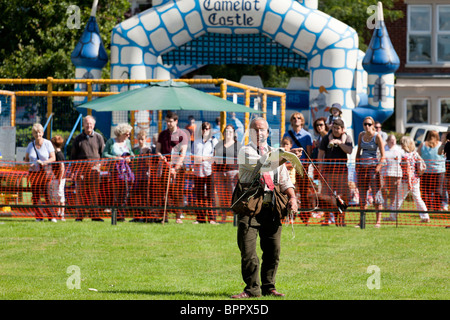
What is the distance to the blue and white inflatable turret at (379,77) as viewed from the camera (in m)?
19.9

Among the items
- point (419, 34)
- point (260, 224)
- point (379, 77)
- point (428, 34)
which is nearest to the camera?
point (260, 224)

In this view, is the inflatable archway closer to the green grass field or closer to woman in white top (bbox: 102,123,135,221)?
woman in white top (bbox: 102,123,135,221)

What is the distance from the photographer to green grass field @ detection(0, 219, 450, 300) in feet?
27.1

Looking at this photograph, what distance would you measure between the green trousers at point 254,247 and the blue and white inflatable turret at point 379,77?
11924 mm

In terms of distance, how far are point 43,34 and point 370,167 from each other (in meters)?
16.9

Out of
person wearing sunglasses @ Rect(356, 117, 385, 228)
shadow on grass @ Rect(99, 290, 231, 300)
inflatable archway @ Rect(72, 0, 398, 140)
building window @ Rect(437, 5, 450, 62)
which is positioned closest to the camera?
shadow on grass @ Rect(99, 290, 231, 300)

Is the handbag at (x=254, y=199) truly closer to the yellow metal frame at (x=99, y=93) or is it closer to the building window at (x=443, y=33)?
the yellow metal frame at (x=99, y=93)

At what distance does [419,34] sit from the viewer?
108 ft

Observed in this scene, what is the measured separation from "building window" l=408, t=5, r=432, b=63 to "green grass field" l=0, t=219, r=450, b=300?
20032 millimetres

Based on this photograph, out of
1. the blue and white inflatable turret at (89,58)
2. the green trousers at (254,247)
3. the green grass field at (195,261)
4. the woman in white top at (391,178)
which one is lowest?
the green grass field at (195,261)

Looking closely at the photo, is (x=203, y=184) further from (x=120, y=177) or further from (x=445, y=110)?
(x=445, y=110)

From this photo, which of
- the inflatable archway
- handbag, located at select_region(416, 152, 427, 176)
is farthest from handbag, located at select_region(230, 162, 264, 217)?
the inflatable archway

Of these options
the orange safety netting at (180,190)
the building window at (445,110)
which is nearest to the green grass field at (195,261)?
the orange safety netting at (180,190)

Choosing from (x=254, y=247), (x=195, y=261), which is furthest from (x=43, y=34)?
(x=254, y=247)
